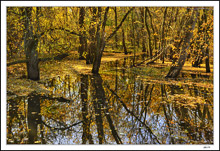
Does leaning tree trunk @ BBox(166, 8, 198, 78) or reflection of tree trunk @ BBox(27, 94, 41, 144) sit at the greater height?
leaning tree trunk @ BBox(166, 8, 198, 78)

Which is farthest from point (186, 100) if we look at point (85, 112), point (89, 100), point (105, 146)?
point (105, 146)

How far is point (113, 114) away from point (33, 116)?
304 centimetres

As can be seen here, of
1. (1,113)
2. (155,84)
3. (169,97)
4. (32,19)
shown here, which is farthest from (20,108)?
(155,84)

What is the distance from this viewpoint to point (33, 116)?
9.20 m

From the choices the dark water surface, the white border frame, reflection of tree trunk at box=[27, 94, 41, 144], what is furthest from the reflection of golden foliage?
reflection of tree trunk at box=[27, 94, 41, 144]

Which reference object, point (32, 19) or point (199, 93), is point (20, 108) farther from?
point (199, 93)

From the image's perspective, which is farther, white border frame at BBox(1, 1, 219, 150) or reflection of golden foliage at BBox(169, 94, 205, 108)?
reflection of golden foliage at BBox(169, 94, 205, 108)

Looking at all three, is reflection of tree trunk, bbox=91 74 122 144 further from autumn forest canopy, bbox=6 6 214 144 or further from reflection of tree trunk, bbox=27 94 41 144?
reflection of tree trunk, bbox=27 94 41 144

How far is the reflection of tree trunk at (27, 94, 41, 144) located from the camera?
746 cm

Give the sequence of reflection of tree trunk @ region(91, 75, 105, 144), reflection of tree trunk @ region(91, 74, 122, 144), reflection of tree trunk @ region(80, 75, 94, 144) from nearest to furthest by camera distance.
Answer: reflection of tree trunk @ region(80, 75, 94, 144)
reflection of tree trunk @ region(91, 74, 122, 144)
reflection of tree trunk @ region(91, 75, 105, 144)

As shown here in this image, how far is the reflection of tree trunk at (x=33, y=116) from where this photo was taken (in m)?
7.46

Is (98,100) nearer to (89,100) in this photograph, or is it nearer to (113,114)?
(89,100)

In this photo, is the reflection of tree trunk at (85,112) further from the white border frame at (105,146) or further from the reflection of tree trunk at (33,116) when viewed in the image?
the reflection of tree trunk at (33,116)

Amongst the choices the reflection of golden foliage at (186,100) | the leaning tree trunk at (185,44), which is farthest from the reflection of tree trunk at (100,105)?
the leaning tree trunk at (185,44)
